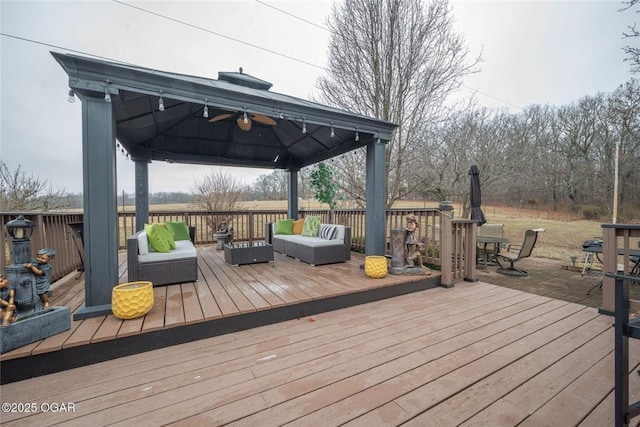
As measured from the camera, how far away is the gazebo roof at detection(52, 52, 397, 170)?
2.58m

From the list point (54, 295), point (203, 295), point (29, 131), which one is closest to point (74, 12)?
point (29, 131)

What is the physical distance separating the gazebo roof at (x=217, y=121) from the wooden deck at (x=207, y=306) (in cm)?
222

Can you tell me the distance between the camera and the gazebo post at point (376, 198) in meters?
4.29

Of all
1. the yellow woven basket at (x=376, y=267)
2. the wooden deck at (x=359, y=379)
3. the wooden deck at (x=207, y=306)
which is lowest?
the wooden deck at (x=359, y=379)

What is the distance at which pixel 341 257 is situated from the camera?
493 cm

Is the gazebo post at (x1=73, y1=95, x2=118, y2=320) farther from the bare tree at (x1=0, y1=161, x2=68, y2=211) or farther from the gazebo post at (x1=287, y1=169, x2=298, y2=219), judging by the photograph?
the bare tree at (x1=0, y1=161, x2=68, y2=211)

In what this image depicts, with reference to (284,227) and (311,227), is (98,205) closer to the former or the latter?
(311,227)

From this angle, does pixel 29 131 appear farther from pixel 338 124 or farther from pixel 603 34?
pixel 603 34

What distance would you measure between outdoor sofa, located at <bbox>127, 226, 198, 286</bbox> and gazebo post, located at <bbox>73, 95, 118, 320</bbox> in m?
0.66

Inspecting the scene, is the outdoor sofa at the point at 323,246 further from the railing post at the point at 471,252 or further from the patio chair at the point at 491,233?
the patio chair at the point at 491,233

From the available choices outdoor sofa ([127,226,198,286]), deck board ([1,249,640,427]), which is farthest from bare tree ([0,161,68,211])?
deck board ([1,249,640,427])

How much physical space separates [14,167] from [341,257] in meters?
8.68

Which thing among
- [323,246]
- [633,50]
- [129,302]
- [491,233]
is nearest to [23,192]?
[129,302]

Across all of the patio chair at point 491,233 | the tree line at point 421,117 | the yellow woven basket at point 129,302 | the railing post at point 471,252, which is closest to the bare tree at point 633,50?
the tree line at point 421,117
